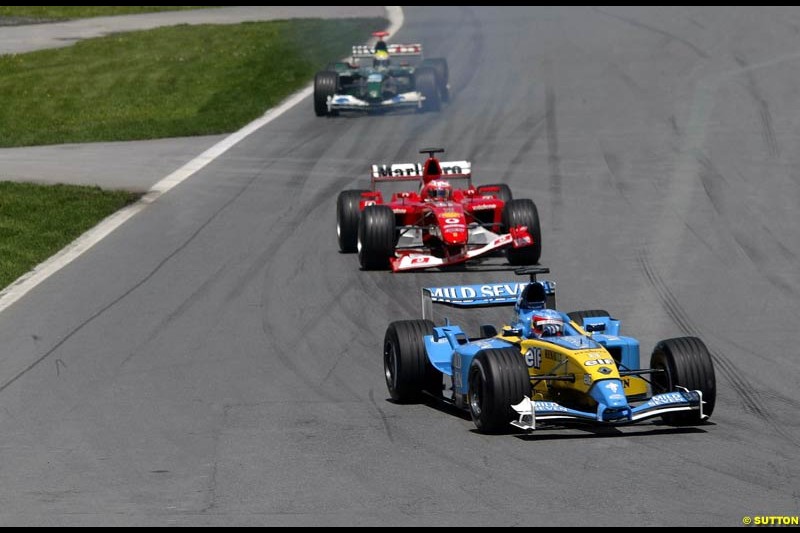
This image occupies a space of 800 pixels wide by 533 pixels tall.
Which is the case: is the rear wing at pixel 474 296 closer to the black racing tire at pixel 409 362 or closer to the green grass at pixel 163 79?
the black racing tire at pixel 409 362

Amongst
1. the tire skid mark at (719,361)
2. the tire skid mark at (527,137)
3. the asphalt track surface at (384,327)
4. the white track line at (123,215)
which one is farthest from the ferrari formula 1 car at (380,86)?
the tire skid mark at (719,361)

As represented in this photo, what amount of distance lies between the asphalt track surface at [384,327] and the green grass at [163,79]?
2.93 m

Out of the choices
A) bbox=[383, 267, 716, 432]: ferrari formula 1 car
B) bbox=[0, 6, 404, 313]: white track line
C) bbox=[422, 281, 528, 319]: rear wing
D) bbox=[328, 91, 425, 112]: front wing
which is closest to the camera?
bbox=[383, 267, 716, 432]: ferrari formula 1 car

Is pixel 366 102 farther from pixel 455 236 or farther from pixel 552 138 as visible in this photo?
pixel 455 236

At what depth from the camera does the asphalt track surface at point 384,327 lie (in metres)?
11.3

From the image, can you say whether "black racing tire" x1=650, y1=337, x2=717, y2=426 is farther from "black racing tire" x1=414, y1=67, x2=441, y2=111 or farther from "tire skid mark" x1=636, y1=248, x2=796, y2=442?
"black racing tire" x1=414, y1=67, x2=441, y2=111

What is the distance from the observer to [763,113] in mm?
32188

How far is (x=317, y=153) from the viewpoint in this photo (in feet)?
100

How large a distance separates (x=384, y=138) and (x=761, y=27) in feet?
53.4

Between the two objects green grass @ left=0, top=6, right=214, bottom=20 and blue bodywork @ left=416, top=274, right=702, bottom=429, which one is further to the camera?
green grass @ left=0, top=6, right=214, bottom=20

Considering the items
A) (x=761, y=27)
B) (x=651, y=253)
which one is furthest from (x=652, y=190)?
(x=761, y=27)

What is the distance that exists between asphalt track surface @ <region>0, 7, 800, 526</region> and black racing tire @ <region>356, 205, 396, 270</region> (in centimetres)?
29

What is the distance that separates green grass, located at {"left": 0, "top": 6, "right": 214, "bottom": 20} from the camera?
58.2 m

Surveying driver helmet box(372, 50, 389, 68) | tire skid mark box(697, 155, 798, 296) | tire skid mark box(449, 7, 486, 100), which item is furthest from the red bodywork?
tire skid mark box(449, 7, 486, 100)
